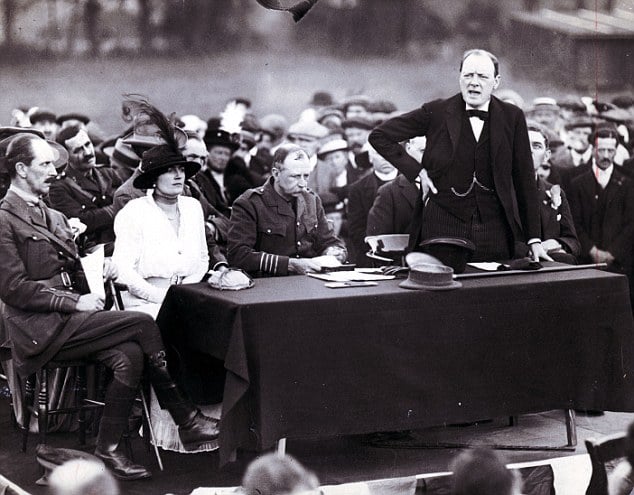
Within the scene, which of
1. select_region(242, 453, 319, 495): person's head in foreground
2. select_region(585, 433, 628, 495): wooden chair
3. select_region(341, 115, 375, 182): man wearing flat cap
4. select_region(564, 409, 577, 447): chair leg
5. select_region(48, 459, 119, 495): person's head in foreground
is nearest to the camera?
select_region(48, 459, 119, 495): person's head in foreground

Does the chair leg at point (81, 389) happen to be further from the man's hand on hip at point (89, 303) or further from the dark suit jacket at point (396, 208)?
the dark suit jacket at point (396, 208)

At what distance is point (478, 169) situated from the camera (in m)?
5.93

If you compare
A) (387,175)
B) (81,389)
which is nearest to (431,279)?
(81,389)

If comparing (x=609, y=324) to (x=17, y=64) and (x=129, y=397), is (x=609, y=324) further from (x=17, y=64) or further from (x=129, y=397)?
(x=17, y=64)

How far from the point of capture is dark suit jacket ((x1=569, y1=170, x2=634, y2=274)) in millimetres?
8570

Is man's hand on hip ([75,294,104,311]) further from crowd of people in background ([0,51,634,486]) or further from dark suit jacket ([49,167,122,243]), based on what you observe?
dark suit jacket ([49,167,122,243])

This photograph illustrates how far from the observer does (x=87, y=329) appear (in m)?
5.13

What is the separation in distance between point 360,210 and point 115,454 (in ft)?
11.2

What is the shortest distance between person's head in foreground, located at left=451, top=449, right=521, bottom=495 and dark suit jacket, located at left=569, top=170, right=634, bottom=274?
18.3 ft

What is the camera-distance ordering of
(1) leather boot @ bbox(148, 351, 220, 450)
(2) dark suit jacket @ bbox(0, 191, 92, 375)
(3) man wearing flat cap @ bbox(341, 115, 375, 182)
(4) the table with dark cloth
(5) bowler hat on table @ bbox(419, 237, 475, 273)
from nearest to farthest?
1. (4) the table with dark cloth
2. (2) dark suit jacket @ bbox(0, 191, 92, 375)
3. (1) leather boot @ bbox(148, 351, 220, 450)
4. (5) bowler hat on table @ bbox(419, 237, 475, 273)
5. (3) man wearing flat cap @ bbox(341, 115, 375, 182)

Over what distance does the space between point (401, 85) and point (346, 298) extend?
428cm

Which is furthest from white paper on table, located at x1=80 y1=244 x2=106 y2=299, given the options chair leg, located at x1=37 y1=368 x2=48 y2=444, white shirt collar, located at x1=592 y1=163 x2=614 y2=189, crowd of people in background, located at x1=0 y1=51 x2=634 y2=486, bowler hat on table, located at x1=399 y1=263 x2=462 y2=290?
white shirt collar, located at x1=592 y1=163 x2=614 y2=189

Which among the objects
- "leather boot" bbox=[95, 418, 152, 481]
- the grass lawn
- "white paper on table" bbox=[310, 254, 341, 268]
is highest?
the grass lawn

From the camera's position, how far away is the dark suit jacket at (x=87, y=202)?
6.59 m
